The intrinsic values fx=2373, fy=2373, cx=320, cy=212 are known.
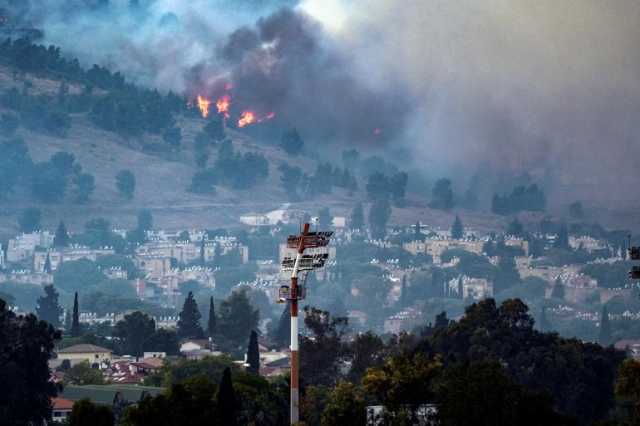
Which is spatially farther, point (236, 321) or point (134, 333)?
point (236, 321)

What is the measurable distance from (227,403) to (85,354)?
3075 inches

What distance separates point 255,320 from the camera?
191125 millimetres

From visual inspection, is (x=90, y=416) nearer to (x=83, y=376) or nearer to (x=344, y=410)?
(x=344, y=410)

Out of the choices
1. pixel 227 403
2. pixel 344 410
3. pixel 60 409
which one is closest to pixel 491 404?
pixel 344 410

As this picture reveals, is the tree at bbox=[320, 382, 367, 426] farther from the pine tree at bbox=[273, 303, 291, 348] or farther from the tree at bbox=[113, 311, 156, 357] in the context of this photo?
the pine tree at bbox=[273, 303, 291, 348]

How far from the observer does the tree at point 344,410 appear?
83625 millimetres

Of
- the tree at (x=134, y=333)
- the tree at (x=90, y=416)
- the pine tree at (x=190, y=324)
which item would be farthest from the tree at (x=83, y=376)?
the tree at (x=90, y=416)

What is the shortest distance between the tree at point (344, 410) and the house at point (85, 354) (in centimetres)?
7286

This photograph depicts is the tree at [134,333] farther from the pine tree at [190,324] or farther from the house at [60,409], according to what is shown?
the house at [60,409]

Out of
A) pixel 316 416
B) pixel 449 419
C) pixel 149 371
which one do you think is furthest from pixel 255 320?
pixel 449 419

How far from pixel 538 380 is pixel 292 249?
37.8 meters

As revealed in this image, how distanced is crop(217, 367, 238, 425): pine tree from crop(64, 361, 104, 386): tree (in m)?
47.3

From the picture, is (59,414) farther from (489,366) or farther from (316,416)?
(489,366)

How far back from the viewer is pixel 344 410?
84.2m
